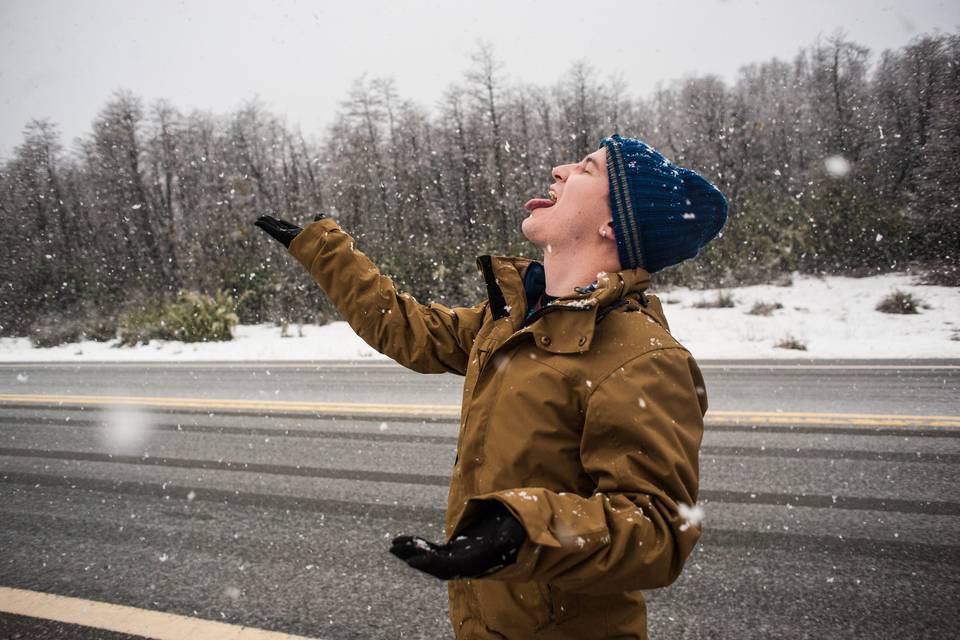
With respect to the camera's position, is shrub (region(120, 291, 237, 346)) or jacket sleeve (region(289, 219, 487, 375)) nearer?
jacket sleeve (region(289, 219, 487, 375))

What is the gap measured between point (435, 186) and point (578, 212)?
2587 cm

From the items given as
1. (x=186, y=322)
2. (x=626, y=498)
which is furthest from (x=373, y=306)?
(x=186, y=322)

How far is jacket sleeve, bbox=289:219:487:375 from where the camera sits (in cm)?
183

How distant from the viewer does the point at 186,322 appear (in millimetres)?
15023

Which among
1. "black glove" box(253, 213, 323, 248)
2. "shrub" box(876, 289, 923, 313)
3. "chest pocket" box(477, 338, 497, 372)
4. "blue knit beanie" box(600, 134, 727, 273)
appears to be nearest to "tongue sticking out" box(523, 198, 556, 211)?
"blue knit beanie" box(600, 134, 727, 273)

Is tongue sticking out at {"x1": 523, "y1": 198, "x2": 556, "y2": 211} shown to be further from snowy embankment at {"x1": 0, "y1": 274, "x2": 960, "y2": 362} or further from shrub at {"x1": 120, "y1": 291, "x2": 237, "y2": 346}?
shrub at {"x1": 120, "y1": 291, "x2": 237, "y2": 346}

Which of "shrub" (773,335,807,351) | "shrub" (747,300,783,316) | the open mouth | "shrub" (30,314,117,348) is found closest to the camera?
the open mouth

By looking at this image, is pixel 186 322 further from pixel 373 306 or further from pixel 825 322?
pixel 825 322

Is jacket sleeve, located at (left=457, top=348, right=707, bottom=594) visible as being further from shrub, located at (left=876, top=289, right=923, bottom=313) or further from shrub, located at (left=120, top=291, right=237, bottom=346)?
shrub, located at (left=120, top=291, right=237, bottom=346)

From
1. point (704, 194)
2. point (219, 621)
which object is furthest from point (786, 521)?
point (219, 621)

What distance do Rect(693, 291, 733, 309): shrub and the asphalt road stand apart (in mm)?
7666

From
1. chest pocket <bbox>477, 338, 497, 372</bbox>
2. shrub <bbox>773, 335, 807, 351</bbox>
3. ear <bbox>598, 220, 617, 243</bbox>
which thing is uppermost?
ear <bbox>598, 220, 617, 243</bbox>

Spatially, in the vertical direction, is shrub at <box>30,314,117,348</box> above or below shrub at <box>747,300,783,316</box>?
above

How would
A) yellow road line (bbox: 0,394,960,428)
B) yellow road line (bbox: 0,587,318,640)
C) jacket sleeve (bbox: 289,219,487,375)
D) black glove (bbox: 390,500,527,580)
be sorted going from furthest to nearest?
yellow road line (bbox: 0,394,960,428)
yellow road line (bbox: 0,587,318,640)
jacket sleeve (bbox: 289,219,487,375)
black glove (bbox: 390,500,527,580)
